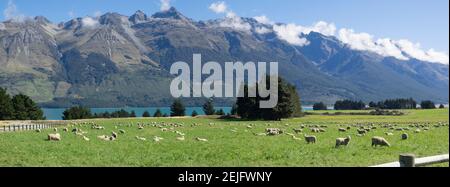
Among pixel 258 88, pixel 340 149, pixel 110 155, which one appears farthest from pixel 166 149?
pixel 258 88

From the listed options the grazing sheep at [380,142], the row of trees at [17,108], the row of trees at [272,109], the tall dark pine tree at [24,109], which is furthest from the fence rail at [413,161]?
the tall dark pine tree at [24,109]

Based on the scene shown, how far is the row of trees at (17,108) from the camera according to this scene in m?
114

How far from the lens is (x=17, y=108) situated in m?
122

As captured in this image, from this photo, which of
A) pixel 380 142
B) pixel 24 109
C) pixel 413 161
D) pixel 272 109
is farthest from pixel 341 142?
pixel 24 109

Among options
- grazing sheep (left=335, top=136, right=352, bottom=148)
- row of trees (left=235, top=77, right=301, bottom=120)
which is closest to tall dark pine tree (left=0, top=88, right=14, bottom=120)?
row of trees (left=235, top=77, right=301, bottom=120)

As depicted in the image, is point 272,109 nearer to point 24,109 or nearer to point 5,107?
point 5,107

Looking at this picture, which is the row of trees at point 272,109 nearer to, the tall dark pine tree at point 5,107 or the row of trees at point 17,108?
the tall dark pine tree at point 5,107

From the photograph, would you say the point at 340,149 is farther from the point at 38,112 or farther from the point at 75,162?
the point at 38,112

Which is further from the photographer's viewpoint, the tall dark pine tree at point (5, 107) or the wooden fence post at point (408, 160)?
the tall dark pine tree at point (5, 107)

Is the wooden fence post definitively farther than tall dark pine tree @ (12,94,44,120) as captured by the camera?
No

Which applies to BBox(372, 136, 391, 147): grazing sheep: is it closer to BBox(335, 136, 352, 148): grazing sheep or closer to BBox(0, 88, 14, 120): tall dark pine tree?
BBox(335, 136, 352, 148): grazing sheep

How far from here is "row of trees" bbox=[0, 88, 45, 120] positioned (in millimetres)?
114312

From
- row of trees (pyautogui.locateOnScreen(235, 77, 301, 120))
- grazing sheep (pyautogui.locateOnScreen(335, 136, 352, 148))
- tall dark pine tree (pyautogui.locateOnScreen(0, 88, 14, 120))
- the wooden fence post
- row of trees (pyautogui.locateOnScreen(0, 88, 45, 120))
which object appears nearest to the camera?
the wooden fence post

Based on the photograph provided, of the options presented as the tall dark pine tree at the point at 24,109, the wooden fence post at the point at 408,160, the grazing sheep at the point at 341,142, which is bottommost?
the grazing sheep at the point at 341,142
